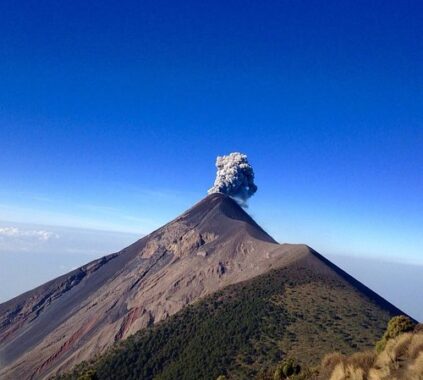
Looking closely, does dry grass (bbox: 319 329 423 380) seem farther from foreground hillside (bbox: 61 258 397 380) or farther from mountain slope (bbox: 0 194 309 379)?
mountain slope (bbox: 0 194 309 379)

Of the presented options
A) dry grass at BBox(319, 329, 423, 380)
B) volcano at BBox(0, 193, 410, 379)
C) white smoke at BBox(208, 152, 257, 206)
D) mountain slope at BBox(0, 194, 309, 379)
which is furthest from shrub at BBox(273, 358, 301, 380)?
white smoke at BBox(208, 152, 257, 206)

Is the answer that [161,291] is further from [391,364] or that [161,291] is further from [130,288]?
[391,364]

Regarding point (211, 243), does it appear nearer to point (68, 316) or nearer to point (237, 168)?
point (68, 316)

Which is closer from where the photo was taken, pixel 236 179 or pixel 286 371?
pixel 286 371

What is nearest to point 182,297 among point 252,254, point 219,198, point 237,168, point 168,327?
point 168,327

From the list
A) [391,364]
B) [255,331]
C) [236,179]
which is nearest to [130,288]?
[255,331]

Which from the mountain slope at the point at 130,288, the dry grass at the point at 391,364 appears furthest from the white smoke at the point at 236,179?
the dry grass at the point at 391,364
